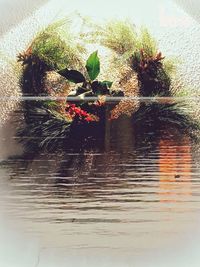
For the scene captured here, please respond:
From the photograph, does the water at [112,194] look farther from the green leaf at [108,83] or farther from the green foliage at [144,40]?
the green foliage at [144,40]

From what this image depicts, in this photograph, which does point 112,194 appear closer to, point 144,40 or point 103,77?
point 103,77

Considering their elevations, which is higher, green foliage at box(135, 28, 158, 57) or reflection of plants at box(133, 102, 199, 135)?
green foliage at box(135, 28, 158, 57)

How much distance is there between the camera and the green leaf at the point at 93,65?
6.04ft

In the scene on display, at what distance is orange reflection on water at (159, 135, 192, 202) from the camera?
186 cm

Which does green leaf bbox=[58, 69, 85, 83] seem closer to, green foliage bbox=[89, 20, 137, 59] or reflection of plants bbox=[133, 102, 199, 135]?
green foliage bbox=[89, 20, 137, 59]

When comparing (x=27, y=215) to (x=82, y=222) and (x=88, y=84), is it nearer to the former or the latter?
(x=82, y=222)

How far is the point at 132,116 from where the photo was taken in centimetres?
186

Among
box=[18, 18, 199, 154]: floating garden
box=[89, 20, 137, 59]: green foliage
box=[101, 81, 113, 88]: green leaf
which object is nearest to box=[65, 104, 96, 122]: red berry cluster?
box=[18, 18, 199, 154]: floating garden

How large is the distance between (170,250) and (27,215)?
596 millimetres

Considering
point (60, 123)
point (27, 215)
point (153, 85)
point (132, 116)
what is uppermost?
point (153, 85)

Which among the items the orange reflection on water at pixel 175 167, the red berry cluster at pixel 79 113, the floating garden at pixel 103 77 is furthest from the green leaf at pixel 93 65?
the orange reflection on water at pixel 175 167

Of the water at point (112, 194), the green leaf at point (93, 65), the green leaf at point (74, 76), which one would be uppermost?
the green leaf at point (93, 65)

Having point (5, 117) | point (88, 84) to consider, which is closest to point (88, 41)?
point (88, 84)

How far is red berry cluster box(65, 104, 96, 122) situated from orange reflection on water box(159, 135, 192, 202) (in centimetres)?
31
